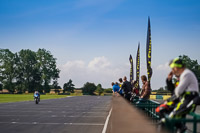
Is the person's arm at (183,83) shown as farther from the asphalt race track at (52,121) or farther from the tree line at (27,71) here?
the tree line at (27,71)

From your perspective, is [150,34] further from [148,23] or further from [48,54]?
[48,54]

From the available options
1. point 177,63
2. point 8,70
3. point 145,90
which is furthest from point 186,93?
point 8,70

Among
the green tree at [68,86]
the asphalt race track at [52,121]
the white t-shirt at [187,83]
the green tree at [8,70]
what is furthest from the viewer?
the green tree at [68,86]

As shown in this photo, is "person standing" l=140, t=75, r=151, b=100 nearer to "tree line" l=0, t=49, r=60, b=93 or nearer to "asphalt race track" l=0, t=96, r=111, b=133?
"asphalt race track" l=0, t=96, r=111, b=133

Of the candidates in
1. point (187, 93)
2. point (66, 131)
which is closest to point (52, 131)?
point (66, 131)

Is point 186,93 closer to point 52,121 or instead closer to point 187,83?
point 187,83

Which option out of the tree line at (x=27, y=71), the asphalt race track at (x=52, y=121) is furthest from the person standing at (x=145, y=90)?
the tree line at (x=27, y=71)

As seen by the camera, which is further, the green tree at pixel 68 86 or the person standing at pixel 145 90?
the green tree at pixel 68 86

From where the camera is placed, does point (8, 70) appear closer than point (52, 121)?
No

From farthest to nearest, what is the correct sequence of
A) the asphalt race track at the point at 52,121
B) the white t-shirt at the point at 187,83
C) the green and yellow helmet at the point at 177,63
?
the asphalt race track at the point at 52,121 → the green and yellow helmet at the point at 177,63 → the white t-shirt at the point at 187,83

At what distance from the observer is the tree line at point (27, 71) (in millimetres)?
111463

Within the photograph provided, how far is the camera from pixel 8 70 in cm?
11062

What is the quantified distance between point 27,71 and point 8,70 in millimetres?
11353

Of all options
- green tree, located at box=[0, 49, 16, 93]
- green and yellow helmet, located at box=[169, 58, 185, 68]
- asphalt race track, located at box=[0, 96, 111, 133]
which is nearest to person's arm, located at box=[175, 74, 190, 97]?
green and yellow helmet, located at box=[169, 58, 185, 68]
